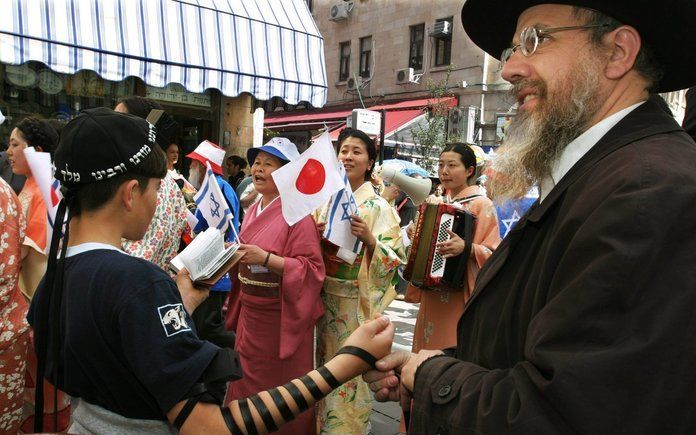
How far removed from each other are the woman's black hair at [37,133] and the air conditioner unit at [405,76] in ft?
52.4

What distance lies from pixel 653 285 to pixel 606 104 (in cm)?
55

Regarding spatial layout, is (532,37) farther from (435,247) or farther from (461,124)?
(461,124)

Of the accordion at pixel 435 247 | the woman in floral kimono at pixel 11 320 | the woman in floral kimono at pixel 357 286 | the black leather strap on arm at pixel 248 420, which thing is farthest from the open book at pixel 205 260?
the accordion at pixel 435 247

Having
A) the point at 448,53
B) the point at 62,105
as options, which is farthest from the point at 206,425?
the point at 448,53

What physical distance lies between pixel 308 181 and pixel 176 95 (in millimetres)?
5388

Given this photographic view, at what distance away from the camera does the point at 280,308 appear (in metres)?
3.48

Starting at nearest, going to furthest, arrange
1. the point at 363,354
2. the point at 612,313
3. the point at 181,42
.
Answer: the point at 612,313
the point at 363,354
the point at 181,42

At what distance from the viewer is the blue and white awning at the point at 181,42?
19.0 ft

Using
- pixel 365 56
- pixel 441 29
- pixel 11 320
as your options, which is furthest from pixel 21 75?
pixel 365 56

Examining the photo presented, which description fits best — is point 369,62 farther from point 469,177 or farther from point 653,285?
point 653,285

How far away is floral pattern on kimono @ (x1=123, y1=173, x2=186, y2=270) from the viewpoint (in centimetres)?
314

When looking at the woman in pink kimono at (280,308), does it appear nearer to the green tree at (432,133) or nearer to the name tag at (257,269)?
the name tag at (257,269)

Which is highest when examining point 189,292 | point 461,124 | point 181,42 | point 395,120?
point 181,42

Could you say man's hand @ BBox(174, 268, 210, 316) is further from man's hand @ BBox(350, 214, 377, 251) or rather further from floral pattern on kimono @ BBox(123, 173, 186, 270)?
man's hand @ BBox(350, 214, 377, 251)
